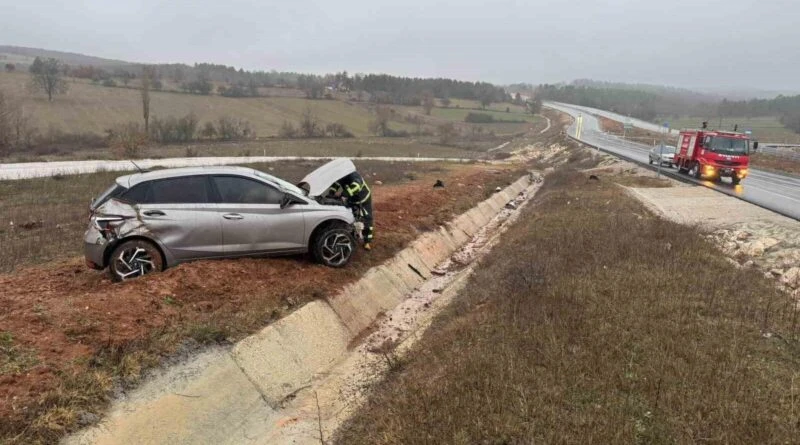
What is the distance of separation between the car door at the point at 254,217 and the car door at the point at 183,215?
0.65ft

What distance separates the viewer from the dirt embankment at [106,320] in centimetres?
589

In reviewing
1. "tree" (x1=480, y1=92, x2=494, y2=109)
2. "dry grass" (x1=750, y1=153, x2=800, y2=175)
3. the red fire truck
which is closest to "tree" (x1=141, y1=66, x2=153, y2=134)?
the red fire truck

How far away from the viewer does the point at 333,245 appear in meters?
10.9

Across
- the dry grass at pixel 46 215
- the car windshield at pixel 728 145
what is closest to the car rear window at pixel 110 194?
the dry grass at pixel 46 215

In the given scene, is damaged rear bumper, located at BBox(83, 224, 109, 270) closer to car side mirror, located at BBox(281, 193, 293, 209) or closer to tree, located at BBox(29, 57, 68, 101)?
car side mirror, located at BBox(281, 193, 293, 209)

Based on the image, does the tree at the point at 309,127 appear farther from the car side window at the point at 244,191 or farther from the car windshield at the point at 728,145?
the car side window at the point at 244,191

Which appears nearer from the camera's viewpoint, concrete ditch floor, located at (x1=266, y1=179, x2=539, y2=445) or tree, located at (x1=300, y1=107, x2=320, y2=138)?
concrete ditch floor, located at (x1=266, y1=179, x2=539, y2=445)

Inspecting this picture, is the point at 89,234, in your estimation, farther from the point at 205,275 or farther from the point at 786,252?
the point at 786,252

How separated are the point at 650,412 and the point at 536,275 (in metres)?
5.10

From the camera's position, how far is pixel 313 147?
225ft

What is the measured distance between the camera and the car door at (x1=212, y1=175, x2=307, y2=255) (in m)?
9.54

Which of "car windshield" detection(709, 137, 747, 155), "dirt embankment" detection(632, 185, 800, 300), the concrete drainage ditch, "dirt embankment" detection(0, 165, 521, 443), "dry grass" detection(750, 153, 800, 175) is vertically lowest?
the concrete drainage ditch

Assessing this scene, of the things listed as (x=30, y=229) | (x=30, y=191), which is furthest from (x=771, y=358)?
(x=30, y=191)

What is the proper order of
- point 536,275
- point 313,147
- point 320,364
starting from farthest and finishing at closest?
point 313,147, point 536,275, point 320,364
